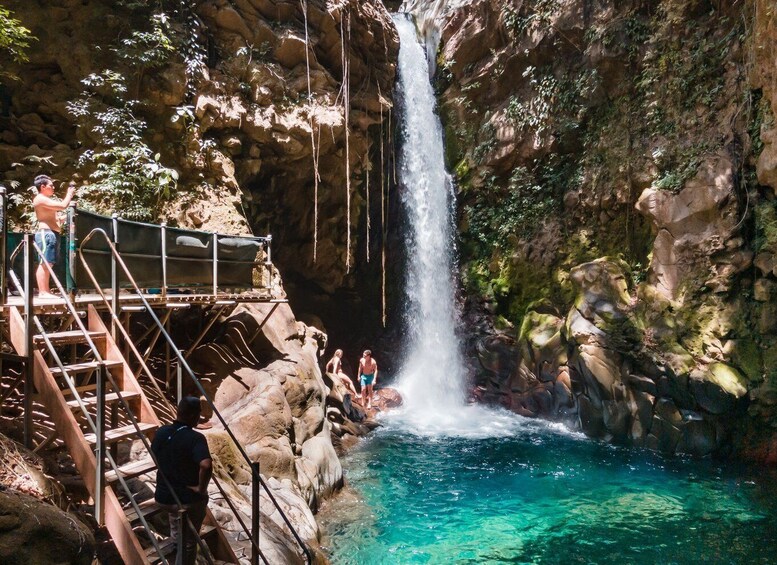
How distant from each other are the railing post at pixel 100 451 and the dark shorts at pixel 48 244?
9.59 feet

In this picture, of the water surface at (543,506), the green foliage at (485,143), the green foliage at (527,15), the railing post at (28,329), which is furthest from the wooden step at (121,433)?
the green foliage at (527,15)

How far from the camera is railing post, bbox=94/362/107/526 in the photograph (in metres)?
3.52

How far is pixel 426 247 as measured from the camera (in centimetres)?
1750

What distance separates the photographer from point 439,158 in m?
18.3

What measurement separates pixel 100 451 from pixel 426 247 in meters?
14.6

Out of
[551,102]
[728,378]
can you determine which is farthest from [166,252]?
[551,102]

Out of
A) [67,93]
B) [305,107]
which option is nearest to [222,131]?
[305,107]

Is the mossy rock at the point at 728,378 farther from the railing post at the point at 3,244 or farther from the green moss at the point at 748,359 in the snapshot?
the railing post at the point at 3,244

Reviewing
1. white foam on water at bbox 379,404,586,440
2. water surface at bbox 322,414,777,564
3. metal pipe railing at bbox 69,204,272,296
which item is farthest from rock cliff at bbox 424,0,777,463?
metal pipe railing at bbox 69,204,272,296

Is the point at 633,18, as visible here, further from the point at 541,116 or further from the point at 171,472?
the point at 171,472

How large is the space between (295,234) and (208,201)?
418 cm

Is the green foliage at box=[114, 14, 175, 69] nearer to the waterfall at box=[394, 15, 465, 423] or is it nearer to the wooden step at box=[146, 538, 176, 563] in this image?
the waterfall at box=[394, 15, 465, 423]

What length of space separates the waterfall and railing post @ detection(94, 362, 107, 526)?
42.4 feet

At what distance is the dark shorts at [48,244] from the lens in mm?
5645
